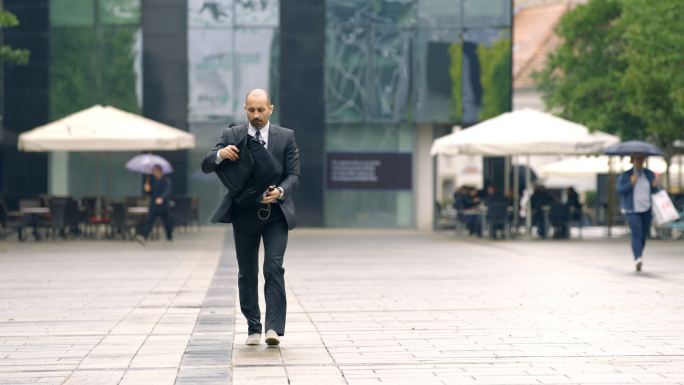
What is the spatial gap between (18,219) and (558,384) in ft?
73.0

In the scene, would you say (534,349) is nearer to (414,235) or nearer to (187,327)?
(187,327)

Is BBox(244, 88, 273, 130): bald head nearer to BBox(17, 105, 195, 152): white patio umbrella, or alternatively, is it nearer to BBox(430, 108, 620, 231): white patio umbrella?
BBox(17, 105, 195, 152): white patio umbrella

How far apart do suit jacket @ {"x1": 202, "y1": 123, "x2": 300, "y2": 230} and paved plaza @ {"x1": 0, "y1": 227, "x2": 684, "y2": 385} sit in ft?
2.98

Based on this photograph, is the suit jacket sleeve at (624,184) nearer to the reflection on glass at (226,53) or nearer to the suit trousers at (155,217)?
the suit trousers at (155,217)

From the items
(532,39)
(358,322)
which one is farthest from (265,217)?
(532,39)

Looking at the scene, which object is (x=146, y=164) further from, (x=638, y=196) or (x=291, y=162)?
(x=291, y=162)

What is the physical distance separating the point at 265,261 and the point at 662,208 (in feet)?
33.7

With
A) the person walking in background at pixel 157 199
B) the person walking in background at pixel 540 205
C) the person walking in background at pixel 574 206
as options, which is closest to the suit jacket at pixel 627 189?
the person walking in background at pixel 157 199

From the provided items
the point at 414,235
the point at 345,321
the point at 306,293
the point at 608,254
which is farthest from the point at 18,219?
the point at 345,321

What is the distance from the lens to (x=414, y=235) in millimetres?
33969

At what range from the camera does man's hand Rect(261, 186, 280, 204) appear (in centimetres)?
942

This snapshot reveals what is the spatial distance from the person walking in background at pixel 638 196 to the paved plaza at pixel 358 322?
564 mm

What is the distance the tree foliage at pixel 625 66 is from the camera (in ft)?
96.7

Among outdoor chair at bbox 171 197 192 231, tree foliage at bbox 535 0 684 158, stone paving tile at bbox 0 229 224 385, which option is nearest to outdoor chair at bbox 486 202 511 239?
tree foliage at bbox 535 0 684 158
